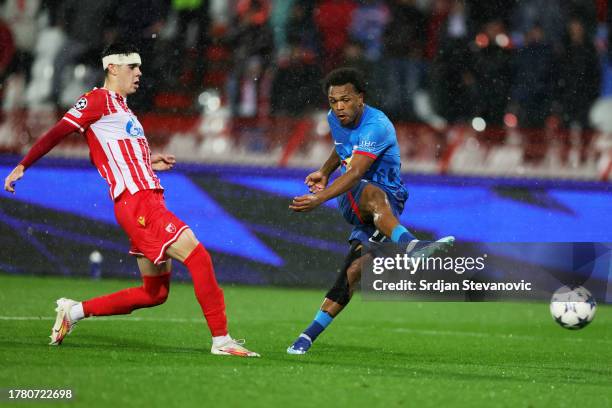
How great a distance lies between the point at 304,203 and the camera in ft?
22.8

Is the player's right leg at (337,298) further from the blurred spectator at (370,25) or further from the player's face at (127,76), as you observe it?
the blurred spectator at (370,25)

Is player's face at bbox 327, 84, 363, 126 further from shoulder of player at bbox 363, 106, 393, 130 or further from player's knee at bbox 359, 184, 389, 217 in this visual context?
player's knee at bbox 359, 184, 389, 217

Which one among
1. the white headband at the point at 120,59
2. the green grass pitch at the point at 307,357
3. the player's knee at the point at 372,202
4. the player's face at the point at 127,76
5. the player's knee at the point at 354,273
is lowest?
the green grass pitch at the point at 307,357

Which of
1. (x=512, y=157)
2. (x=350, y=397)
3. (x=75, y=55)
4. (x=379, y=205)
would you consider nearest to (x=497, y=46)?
(x=512, y=157)

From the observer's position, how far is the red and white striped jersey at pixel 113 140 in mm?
7043

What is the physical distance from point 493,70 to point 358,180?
6613 millimetres

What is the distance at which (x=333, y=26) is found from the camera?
45.0 feet

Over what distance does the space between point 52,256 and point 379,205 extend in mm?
6311

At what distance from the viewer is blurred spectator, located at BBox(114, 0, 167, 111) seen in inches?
527

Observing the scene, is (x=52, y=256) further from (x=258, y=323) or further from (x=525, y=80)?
(x=525, y=80)

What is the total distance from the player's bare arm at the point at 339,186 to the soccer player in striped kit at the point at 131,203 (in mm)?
686

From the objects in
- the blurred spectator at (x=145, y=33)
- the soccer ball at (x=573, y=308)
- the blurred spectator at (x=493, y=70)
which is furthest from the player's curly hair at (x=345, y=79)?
the blurred spectator at (x=145, y=33)

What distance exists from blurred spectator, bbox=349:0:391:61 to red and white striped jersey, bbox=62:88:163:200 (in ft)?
22.1

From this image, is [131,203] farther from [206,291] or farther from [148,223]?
[206,291]
